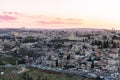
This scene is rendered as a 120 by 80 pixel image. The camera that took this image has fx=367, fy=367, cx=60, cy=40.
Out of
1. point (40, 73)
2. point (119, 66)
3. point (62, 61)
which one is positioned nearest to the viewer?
point (40, 73)

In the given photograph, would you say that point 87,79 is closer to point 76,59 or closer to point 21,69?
point 21,69

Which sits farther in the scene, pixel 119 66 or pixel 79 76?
pixel 119 66

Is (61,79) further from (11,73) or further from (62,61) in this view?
(62,61)

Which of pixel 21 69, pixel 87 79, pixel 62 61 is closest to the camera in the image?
pixel 87 79

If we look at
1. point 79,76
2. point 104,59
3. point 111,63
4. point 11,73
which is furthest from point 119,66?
point 11,73

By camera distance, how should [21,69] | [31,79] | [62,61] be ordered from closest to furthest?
[31,79], [21,69], [62,61]

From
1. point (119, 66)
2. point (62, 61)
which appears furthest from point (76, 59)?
point (119, 66)

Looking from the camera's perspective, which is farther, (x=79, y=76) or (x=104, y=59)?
(x=104, y=59)

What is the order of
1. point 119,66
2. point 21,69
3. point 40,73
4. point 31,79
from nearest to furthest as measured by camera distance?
point 31,79, point 40,73, point 21,69, point 119,66
